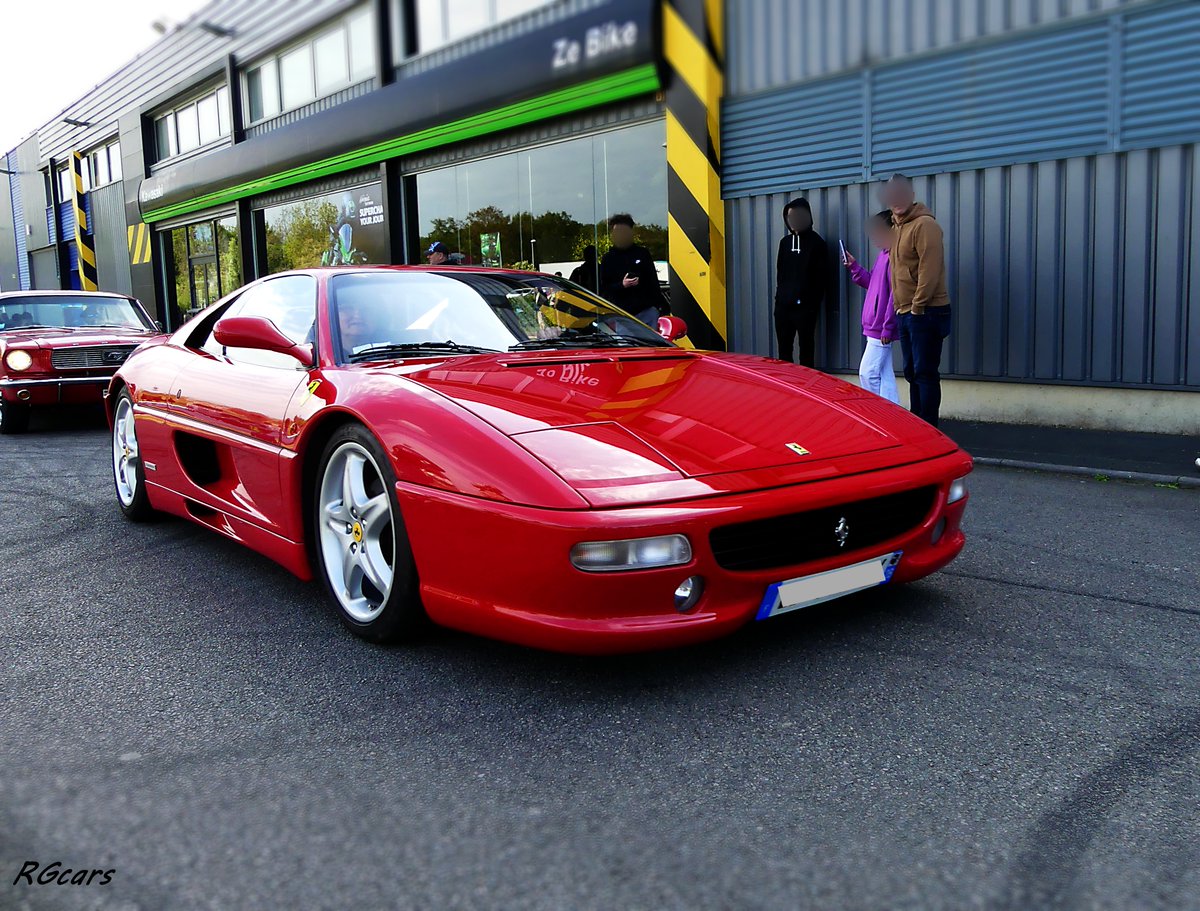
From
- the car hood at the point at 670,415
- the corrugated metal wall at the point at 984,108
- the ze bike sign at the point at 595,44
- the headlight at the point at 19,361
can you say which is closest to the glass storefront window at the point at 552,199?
the corrugated metal wall at the point at 984,108

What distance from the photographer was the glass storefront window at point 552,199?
977 centimetres

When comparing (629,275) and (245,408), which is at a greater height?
(629,275)

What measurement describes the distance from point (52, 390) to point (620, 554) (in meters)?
7.59

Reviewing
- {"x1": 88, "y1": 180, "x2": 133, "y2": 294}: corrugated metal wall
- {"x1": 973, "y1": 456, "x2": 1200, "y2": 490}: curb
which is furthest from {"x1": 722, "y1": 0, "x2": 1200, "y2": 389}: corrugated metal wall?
{"x1": 88, "y1": 180, "x2": 133, "y2": 294}: corrugated metal wall

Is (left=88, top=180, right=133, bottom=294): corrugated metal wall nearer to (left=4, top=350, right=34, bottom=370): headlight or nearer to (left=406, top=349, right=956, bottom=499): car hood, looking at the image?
(left=4, top=350, right=34, bottom=370): headlight

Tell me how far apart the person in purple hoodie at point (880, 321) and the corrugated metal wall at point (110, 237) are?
20056 mm

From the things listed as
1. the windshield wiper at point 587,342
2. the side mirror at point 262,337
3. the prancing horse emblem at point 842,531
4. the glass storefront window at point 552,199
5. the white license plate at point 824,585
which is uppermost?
the glass storefront window at point 552,199

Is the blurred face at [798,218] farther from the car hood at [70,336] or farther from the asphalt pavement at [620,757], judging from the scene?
the car hood at [70,336]

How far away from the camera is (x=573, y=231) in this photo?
1063 centimetres

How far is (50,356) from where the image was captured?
8.34 meters

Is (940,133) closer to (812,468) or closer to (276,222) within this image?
(812,468)

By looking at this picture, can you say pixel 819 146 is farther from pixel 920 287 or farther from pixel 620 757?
pixel 620 757

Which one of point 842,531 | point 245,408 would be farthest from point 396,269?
point 842,531

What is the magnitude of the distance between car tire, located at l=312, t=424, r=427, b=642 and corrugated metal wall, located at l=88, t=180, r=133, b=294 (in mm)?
21949
